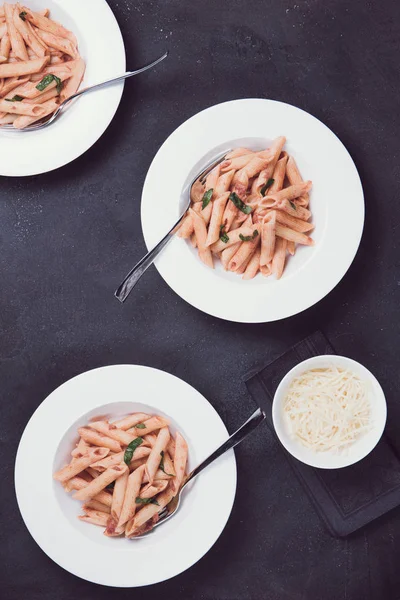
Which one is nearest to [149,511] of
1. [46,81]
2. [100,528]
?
[100,528]

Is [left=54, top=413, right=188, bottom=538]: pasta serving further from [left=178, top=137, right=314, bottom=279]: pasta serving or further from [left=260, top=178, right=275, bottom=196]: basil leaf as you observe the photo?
[left=260, top=178, right=275, bottom=196]: basil leaf

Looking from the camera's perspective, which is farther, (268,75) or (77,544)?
(268,75)

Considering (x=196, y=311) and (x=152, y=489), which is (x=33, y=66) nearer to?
(x=196, y=311)

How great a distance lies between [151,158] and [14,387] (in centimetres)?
83

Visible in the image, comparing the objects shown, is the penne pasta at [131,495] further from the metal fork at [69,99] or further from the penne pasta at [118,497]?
the metal fork at [69,99]

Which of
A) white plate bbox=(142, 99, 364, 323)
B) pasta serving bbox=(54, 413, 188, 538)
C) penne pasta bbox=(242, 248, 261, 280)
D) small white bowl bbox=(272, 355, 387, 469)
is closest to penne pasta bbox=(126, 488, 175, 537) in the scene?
pasta serving bbox=(54, 413, 188, 538)

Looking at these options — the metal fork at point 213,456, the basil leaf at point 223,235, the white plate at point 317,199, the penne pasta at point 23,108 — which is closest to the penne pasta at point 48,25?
the penne pasta at point 23,108

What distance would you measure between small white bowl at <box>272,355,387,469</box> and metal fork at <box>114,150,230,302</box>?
499 millimetres

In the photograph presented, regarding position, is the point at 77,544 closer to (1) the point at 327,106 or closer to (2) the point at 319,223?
(2) the point at 319,223

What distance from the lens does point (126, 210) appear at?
212 cm

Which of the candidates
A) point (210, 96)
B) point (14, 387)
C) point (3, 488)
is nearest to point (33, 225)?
point (14, 387)

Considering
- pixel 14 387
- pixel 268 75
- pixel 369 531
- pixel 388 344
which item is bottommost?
pixel 369 531

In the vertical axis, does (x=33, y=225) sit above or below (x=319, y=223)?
above

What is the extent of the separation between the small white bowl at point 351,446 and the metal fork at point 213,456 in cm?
12
